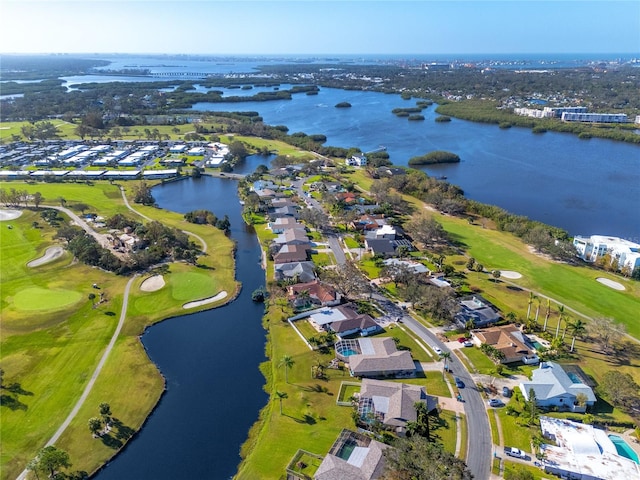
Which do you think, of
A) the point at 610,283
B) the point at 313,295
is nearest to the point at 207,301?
the point at 313,295

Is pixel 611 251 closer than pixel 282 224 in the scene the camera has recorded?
Yes

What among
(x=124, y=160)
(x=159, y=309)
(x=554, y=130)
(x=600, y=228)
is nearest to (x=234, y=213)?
(x=159, y=309)

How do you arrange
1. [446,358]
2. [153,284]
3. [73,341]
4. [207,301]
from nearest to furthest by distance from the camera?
[446,358] → [73,341] → [207,301] → [153,284]

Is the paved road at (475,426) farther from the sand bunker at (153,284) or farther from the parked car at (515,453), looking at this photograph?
the sand bunker at (153,284)

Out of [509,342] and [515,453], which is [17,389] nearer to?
[515,453]

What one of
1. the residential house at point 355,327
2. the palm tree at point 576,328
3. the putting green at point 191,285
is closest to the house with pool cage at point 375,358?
the residential house at point 355,327

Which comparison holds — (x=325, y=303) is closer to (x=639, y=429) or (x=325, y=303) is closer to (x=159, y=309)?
(x=159, y=309)

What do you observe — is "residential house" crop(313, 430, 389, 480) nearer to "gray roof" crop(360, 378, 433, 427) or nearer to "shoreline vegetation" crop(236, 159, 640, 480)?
"shoreline vegetation" crop(236, 159, 640, 480)

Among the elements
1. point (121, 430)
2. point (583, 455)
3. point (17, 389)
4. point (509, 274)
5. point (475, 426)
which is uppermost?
A: point (583, 455)

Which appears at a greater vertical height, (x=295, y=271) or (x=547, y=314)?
(x=295, y=271)
